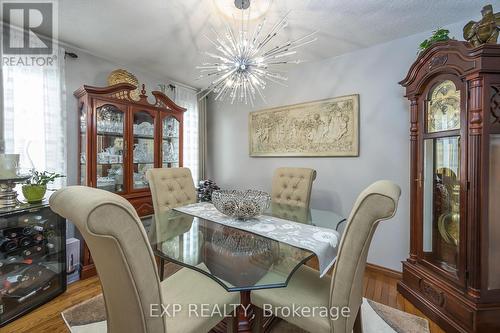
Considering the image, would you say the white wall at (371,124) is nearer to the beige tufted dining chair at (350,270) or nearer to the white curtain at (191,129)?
the white curtain at (191,129)

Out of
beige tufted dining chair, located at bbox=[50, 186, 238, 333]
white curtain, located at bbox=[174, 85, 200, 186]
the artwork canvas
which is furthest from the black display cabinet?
the artwork canvas

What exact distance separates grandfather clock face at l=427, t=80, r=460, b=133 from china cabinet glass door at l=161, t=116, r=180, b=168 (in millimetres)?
2788

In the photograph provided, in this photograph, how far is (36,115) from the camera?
2180 mm

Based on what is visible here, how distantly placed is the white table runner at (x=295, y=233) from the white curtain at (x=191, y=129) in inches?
75.7

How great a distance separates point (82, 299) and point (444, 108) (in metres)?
3.32

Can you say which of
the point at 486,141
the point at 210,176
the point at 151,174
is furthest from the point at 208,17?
the point at 210,176

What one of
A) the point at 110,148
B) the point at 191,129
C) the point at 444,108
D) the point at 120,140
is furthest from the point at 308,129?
the point at 110,148

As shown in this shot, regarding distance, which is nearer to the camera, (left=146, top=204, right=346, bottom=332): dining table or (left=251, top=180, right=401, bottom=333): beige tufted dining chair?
(left=251, top=180, right=401, bottom=333): beige tufted dining chair

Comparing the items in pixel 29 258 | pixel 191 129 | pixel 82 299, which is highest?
pixel 191 129

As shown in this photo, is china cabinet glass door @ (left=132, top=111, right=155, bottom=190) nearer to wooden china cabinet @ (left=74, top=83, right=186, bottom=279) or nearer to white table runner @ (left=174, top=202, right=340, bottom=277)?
wooden china cabinet @ (left=74, top=83, right=186, bottom=279)

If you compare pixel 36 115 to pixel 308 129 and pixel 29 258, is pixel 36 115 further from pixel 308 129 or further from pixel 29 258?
pixel 308 129

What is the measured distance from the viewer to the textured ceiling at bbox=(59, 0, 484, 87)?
5.71ft

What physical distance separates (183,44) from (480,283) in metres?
3.05

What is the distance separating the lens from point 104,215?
664 mm
